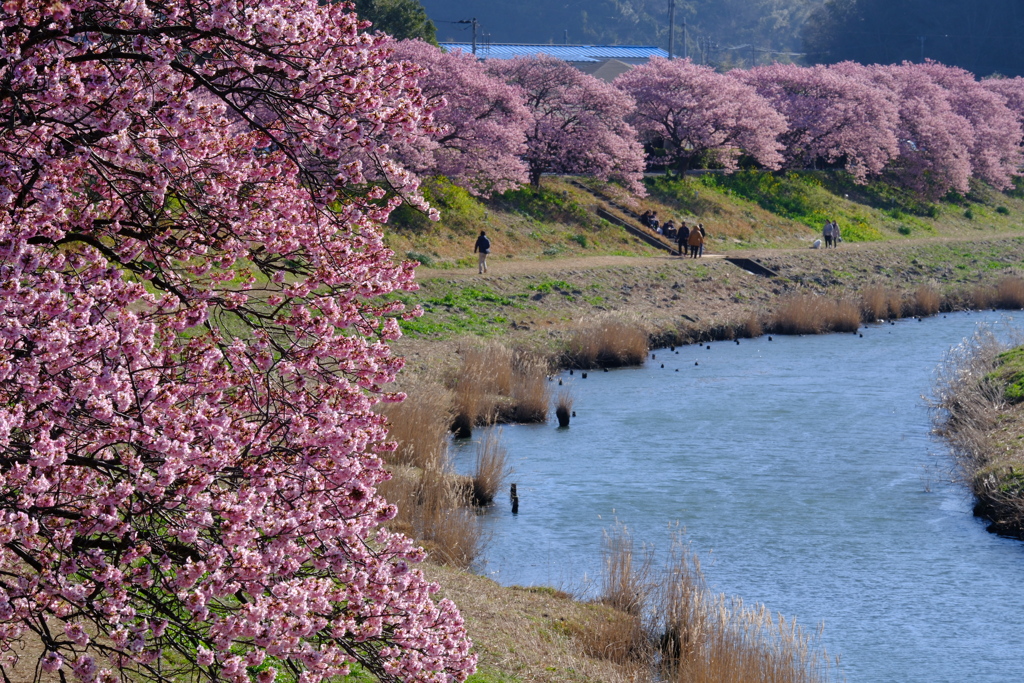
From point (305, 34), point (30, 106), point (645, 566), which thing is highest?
point (305, 34)

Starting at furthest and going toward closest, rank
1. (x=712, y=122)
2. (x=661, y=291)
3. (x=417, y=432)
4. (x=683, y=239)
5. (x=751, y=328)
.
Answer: (x=712, y=122), (x=683, y=239), (x=661, y=291), (x=751, y=328), (x=417, y=432)

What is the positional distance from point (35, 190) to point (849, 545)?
48.5 ft

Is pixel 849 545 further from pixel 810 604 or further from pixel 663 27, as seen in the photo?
pixel 663 27

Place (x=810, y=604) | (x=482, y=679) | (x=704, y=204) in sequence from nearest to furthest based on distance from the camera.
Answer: (x=482, y=679) → (x=810, y=604) → (x=704, y=204)

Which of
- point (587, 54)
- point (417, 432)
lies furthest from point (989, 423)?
point (587, 54)

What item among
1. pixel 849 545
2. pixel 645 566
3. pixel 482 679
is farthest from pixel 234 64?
pixel 849 545

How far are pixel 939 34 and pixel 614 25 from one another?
164 ft

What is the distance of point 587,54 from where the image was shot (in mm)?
99438

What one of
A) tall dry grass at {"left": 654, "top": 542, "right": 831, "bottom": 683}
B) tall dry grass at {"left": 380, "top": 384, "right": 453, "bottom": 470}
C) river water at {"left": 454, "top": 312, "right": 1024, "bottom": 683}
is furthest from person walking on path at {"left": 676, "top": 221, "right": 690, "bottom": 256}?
tall dry grass at {"left": 654, "top": 542, "right": 831, "bottom": 683}

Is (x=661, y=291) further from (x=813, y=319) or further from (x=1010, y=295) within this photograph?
(x=1010, y=295)

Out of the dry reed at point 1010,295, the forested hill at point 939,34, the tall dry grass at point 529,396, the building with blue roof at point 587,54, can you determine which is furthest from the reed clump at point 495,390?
the forested hill at point 939,34

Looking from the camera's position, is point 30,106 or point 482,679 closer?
point 30,106

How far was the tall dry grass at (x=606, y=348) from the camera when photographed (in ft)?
105

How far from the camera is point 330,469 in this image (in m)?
6.43
